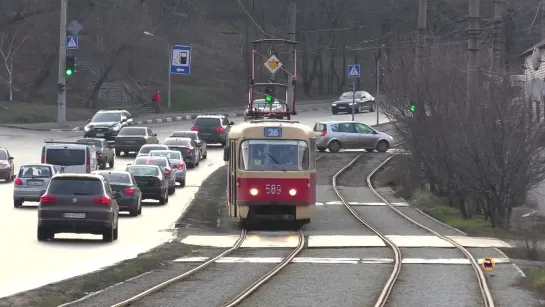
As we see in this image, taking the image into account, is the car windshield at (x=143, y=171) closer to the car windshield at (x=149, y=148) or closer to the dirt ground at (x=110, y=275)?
the dirt ground at (x=110, y=275)

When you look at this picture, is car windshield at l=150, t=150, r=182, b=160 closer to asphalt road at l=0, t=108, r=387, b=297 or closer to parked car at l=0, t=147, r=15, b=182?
asphalt road at l=0, t=108, r=387, b=297

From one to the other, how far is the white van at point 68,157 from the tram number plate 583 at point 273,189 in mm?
13075

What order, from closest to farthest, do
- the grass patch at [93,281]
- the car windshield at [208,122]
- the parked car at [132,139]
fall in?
1. the grass patch at [93,281]
2. the parked car at [132,139]
3. the car windshield at [208,122]

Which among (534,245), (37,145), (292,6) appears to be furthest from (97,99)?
(534,245)

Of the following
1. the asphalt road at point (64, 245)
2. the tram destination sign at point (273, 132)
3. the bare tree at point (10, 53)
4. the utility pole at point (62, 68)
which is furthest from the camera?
the bare tree at point (10, 53)

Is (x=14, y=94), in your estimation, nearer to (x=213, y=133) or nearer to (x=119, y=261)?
(x=213, y=133)

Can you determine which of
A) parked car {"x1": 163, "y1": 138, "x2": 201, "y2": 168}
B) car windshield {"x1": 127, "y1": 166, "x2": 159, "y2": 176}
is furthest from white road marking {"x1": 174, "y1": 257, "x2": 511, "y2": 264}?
parked car {"x1": 163, "y1": 138, "x2": 201, "y2": 168}

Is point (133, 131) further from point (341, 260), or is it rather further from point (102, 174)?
point (341, 260)

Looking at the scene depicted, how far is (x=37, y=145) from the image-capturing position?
58.3m

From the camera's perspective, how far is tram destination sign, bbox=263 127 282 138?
29766 millimetres

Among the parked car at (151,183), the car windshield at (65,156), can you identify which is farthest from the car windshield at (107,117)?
the parked car at (151,183)

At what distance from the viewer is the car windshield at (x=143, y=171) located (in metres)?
39.2

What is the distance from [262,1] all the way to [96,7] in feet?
63.4

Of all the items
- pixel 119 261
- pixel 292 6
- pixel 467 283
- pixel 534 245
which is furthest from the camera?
pixel 292 6
